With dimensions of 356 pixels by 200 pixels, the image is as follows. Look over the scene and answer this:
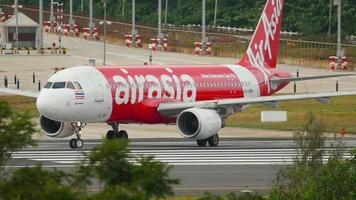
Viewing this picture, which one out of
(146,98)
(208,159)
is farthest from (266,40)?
(208,159)

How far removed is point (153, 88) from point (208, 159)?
6.00 metres

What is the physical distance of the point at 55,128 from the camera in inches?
1916

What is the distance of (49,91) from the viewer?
154 ft

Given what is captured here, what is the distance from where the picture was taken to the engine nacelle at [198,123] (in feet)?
156

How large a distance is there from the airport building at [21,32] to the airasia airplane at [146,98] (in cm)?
6714

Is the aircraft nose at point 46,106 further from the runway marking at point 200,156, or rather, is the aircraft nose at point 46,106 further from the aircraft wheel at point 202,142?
the aircraft wheel at point 202,142

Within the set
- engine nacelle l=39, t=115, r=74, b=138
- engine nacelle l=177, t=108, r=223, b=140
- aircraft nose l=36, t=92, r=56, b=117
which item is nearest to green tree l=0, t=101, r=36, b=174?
aircraft nose l=36, t=92, r=56, b=117

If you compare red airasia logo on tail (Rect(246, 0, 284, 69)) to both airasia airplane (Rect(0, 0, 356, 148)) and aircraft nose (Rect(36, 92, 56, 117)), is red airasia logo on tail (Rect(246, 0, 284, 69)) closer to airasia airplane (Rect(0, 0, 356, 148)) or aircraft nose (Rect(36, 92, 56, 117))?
airasia airplane (Rect(0, 0, 356, 148))

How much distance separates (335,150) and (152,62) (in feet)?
219

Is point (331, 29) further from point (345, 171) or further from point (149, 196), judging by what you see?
point (149, 196)

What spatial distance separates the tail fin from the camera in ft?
181

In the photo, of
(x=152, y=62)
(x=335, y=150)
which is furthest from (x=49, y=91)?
(x=152, y=62)

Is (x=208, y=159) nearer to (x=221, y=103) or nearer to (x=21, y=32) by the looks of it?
(x=221, y=103)

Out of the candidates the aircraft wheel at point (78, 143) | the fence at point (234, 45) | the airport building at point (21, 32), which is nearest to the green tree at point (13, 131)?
the aircraft wheel at point (78, 143)
